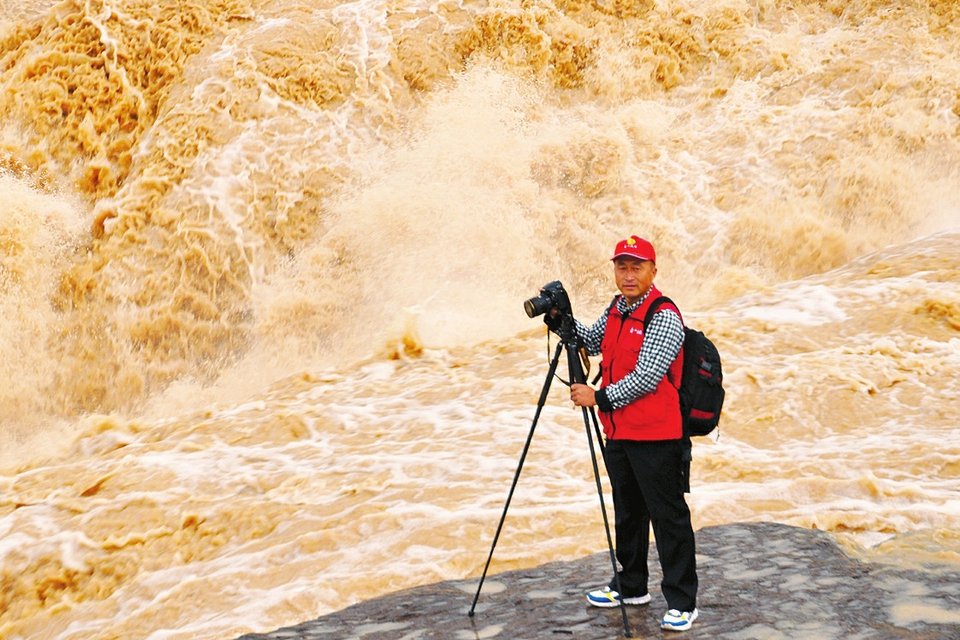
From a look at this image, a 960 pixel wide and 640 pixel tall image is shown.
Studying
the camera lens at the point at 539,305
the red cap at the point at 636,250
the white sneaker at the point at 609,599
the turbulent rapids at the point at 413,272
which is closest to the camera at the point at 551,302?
the camera lens at the point at 539,305

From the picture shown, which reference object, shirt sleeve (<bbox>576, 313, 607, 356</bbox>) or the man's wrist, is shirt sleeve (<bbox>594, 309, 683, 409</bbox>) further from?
shirt sleeve (<bbox>576, 313, 607, 356</bbox>)

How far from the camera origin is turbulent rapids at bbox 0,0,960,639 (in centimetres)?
555

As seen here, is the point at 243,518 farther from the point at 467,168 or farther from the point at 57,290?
the point at 467,168

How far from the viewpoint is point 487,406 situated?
25.2 ft

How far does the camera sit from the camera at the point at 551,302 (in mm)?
3412

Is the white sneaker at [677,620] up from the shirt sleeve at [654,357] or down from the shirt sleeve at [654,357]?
down

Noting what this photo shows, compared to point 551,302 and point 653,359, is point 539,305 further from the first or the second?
point 653,359

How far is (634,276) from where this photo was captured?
3.21 m

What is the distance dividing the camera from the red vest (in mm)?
196

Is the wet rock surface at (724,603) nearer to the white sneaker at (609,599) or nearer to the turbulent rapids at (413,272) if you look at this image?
the white sneaker at (609,599)

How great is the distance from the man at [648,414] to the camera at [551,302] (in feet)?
0.64

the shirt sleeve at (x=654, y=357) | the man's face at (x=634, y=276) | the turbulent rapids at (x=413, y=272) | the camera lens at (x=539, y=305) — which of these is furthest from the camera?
the turbulent rapids at (x=413, y=272)

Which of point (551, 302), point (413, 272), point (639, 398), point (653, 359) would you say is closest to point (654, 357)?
point (653, 359)

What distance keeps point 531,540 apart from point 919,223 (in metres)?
9.02
